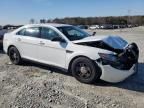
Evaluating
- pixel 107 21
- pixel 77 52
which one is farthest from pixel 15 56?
pixel 107 21

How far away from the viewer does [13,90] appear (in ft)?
19.2

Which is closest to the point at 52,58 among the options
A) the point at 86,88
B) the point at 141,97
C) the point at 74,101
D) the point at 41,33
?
the point at 41,33

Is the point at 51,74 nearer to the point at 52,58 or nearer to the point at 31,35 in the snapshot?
the point at 52,58

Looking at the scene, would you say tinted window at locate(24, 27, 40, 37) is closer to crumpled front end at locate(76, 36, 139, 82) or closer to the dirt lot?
the dirt lot

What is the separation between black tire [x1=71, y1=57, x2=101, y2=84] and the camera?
6.07 m

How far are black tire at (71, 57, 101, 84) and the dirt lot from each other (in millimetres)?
177

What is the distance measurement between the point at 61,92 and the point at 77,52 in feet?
4.15

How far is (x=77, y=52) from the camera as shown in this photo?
640 cm

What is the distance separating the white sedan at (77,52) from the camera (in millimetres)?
5992

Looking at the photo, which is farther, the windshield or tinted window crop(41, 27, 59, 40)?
tinted window crop(41, 27, 59, 40)

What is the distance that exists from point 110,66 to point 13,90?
8.08 ft

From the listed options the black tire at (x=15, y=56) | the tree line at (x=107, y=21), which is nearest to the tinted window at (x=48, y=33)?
the black tire at (x=15, y=56)

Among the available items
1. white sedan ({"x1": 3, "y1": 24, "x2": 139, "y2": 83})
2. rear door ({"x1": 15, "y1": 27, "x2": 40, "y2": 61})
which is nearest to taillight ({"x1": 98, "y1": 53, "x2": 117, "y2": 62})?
white sedan ({"x1": 3, "y1": 24, "x2": 139, "y2": 83})

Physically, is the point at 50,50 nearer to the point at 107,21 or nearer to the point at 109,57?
the point at 109,57
